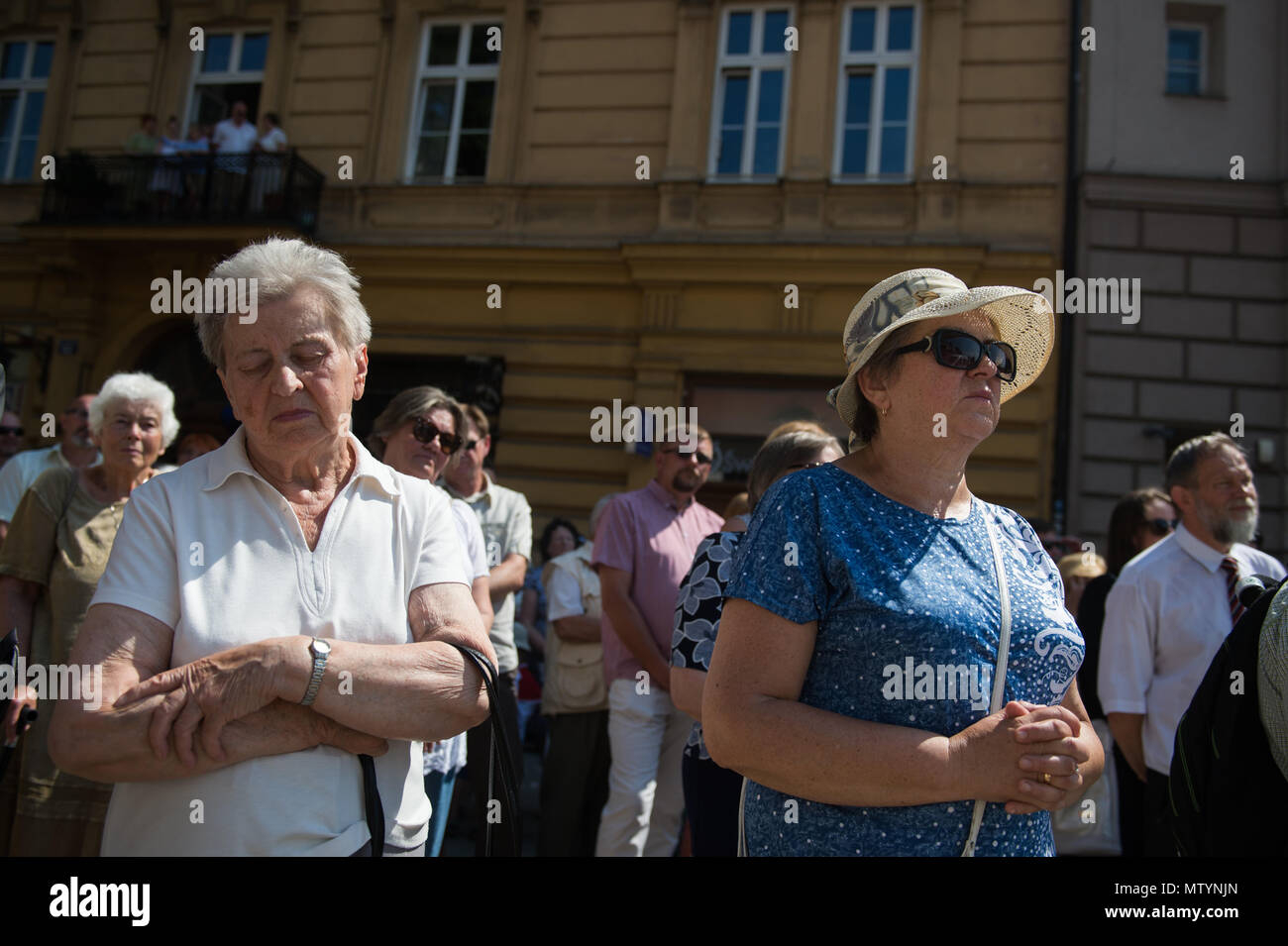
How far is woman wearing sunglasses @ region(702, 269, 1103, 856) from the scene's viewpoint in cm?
173

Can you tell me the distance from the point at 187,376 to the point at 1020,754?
42.3 ft

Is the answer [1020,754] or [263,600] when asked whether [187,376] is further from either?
[1020,754]

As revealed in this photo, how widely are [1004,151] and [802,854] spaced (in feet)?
33.4

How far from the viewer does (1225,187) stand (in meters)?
10.3

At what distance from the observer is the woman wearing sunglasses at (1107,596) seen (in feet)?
14.5

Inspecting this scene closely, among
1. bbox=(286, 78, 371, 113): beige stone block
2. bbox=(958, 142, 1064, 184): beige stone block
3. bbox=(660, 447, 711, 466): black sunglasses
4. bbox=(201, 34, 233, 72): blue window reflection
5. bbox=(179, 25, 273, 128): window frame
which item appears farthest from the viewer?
bbox=(201, 34, 233, 72): blue window reflection

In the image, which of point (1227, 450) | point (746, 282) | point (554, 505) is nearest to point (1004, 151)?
point (746, 282)

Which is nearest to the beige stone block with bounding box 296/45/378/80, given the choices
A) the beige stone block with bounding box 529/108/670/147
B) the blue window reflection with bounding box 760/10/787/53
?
the beige stone block with bounding box 529/108/670/147

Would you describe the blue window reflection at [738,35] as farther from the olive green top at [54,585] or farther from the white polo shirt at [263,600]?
the white polo shirt at [263,600]

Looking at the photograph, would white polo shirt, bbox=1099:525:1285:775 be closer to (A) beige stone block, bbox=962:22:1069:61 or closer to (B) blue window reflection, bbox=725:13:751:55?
(A) beige stone block, bbox=962:22:1069:61

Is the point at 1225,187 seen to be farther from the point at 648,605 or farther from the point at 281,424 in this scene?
the point at 281,424

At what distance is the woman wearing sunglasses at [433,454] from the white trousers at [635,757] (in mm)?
806

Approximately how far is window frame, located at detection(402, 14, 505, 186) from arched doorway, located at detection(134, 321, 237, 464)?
355cm

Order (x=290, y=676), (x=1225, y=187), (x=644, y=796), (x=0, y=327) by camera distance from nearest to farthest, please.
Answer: (x=290, y=676) → (x=644, y=796) → (x=1225, y=187) → (x=0, y=327)
